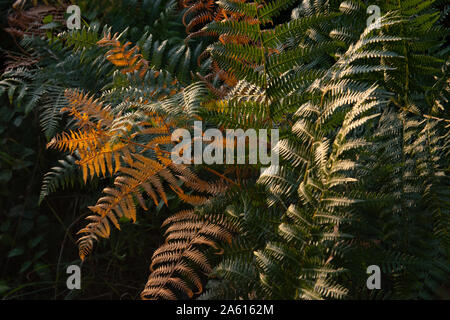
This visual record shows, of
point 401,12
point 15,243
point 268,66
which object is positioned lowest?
point 15,243

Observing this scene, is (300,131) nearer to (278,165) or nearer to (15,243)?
(278,165)

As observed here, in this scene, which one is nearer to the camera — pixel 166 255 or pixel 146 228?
pixel 166 255

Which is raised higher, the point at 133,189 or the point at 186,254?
the point at 133,189

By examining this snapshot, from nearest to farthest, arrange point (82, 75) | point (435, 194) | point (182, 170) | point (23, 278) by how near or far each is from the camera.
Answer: point (435, 194), point (182, 170), point (82, 75), point (23, 278)

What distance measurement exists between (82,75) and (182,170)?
35.2 inches

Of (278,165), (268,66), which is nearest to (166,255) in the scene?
(278,165)

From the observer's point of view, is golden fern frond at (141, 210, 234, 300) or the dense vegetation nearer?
the dense vegetation

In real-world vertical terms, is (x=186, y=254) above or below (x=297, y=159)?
below

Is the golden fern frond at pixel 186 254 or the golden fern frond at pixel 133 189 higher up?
the golden fern frond at pixel 133 189

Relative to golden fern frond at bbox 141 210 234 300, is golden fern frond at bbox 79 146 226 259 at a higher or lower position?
higher

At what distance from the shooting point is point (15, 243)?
219cm

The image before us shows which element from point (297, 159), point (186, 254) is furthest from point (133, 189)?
point (297, 159)

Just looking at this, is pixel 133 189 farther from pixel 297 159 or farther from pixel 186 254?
pixel 297 159

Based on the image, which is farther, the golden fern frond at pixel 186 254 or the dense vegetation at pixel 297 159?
the golden fern frond at pixel 186 254
